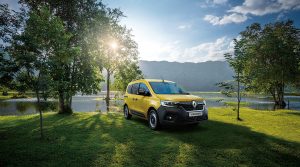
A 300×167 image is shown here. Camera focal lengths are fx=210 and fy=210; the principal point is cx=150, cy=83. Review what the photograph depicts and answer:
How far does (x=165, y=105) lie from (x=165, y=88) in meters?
1.99

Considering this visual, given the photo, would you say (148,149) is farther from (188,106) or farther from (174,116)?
(188,106)

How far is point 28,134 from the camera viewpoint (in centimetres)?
1019

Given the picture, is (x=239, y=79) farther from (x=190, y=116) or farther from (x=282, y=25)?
(x=282, y=25)

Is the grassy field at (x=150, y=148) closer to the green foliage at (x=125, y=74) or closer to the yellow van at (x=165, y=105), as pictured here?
the yellow van at (x=165, y=105)

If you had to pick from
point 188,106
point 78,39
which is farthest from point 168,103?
point 78,39

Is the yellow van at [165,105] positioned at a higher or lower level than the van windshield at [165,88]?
lower

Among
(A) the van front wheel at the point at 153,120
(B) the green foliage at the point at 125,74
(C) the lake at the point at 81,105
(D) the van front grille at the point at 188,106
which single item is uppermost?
(B) the green foliage at the point at 125,74

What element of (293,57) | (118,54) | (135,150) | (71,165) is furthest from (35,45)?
(293,57)

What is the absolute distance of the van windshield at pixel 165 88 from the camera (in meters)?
11.2

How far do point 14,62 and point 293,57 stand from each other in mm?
33704

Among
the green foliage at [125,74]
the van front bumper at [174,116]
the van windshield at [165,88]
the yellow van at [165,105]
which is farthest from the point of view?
the green foliage at [125,74]

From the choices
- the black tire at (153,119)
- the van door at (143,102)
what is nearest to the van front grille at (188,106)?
the black tire at (153,119)

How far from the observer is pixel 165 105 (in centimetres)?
977

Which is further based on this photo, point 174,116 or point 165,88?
point 165,88
